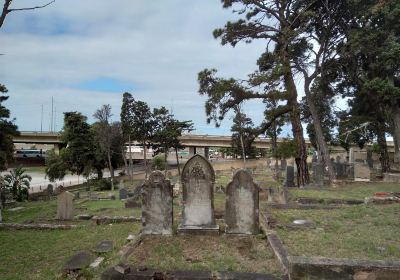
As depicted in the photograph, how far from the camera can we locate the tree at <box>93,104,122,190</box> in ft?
129

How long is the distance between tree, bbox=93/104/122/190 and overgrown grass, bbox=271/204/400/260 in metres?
29.4

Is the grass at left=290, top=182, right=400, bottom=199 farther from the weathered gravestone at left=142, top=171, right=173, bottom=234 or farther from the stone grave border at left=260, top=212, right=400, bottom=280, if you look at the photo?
the stone grave border at left=260, top=212, right=400, bottom=280

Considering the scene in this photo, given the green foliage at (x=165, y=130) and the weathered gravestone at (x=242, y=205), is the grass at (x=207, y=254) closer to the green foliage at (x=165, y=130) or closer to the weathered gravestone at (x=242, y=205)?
the weathered gravestone at (x=242, y=205)

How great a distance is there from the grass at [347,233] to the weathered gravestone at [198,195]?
162 centimetres

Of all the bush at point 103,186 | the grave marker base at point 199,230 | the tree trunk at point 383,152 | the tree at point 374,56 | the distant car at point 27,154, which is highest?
the tree at point 374,56

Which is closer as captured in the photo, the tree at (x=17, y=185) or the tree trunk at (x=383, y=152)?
the tree at (x=17, y=185)

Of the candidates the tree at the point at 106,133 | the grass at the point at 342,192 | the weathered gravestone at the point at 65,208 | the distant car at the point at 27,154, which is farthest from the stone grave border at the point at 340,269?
the distant car at the point at 27,154

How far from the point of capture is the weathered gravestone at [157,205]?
8.43m

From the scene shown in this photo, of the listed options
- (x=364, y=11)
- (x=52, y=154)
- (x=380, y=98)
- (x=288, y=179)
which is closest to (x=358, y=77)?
(x=380, y=98)

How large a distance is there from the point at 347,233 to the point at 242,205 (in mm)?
2278

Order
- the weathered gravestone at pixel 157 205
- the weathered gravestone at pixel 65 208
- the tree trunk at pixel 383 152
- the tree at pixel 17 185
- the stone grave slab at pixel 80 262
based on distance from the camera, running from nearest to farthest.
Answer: the stone grave slab at pixel 80 262 → the weathered gravestone at pixel 157 205 → the weathered gravestone at pixel 65 208 → the tree at pixel 17 185 → the tree trunk at pixel 383 152

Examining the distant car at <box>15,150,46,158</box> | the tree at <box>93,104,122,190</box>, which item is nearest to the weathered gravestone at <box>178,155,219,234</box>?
the tree at <box>93,104,122,190</box>

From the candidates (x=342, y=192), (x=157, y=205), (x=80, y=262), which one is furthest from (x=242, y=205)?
(x=342, y=192)

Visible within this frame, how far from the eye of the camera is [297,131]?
23.1 meters
